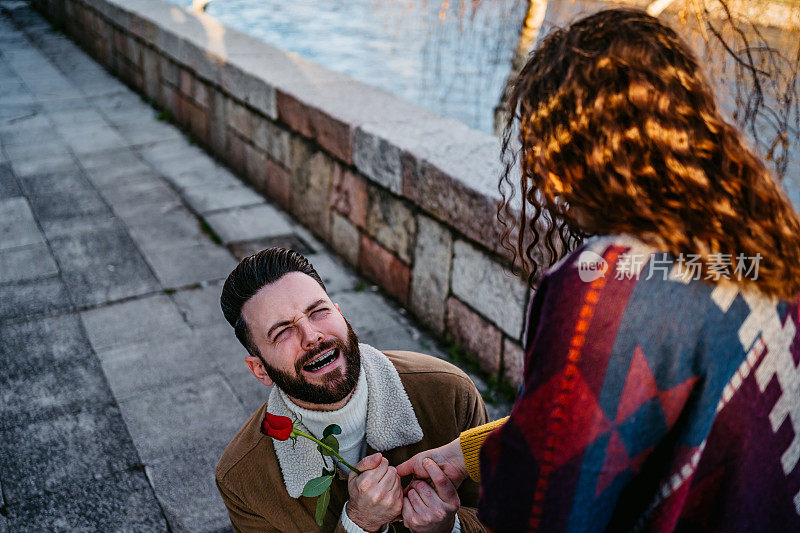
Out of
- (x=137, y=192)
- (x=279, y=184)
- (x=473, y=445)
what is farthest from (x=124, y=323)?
(x=473, y=445)

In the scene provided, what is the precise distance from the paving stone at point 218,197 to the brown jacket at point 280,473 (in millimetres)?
3365

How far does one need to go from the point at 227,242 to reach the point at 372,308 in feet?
4.14

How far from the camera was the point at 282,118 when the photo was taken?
4.66 meters

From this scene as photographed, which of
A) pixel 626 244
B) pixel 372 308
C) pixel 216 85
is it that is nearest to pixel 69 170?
pixel 216 85

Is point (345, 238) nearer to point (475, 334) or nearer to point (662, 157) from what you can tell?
point (475, 334)

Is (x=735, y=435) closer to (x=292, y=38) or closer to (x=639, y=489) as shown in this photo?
(x=639, y=489)

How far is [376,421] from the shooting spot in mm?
A: 1875

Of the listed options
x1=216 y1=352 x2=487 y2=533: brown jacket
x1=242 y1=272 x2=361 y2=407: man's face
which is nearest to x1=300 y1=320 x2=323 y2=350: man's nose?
x1=242 y1=272 x2=361 y2=407: man's face

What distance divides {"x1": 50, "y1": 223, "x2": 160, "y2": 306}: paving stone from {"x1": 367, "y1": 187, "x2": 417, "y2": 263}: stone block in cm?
132

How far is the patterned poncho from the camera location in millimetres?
930

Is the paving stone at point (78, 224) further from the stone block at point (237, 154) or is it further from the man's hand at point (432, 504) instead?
the man's hand at point (432, 504)

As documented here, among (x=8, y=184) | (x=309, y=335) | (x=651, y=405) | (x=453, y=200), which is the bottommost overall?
(x=8, y=184)

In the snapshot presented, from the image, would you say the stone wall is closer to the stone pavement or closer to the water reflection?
the stone pavement

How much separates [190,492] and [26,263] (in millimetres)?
2352
